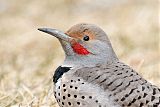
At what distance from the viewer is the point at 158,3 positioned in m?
11.6

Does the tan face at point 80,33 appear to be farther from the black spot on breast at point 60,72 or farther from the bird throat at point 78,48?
the black spot on breast at point 60,72

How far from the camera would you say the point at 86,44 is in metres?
5.58

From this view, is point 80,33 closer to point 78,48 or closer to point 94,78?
point 78,48

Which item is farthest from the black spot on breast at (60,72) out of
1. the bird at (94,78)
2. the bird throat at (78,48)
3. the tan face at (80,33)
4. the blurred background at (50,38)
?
the blurred background at (50,38)

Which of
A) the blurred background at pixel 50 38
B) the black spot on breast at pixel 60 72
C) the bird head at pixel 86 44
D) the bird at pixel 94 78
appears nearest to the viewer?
the bird at pixel 94 78

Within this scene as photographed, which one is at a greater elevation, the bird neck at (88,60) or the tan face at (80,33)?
the tan face at (80,33)

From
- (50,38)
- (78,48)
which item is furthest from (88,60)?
(50,38)

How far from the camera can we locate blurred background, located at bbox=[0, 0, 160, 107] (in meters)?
6.88

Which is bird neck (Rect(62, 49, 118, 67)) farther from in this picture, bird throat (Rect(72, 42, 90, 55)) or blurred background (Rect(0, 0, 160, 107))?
blurred background (Rect(0, 0, 160, 107))

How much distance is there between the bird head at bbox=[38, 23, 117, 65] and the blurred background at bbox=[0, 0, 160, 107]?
78 cm

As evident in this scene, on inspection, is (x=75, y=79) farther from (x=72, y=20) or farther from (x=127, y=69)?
(x=72, y=20)

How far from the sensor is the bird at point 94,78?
509 cm

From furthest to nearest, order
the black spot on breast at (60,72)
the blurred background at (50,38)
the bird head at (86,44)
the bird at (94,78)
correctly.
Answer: the blurred background at (50,38) < the bird head at (86,44) < the black spot on breast at (60,72) < the bird at (94,78)

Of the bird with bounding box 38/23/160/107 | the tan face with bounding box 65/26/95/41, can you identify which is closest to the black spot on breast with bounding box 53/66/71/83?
the bird with bounding box 38/23/160/107
